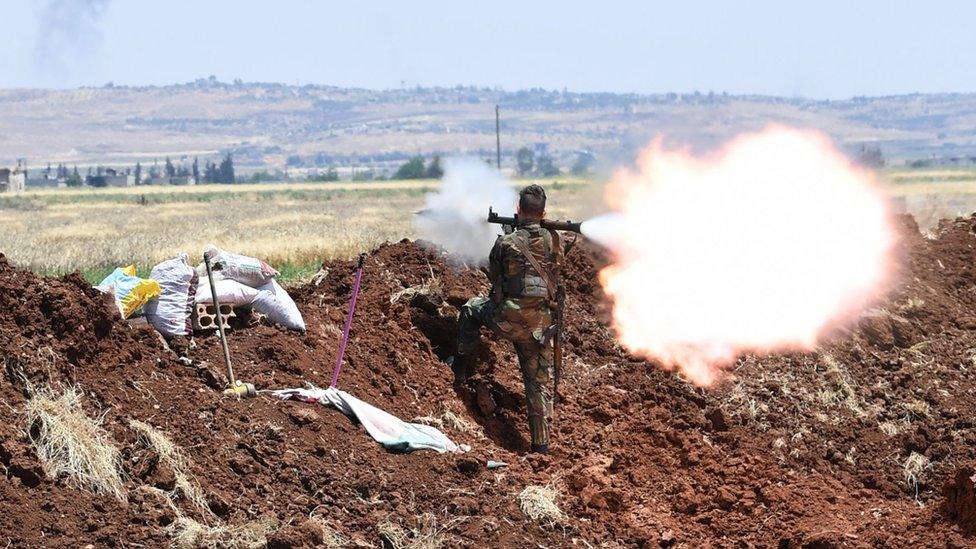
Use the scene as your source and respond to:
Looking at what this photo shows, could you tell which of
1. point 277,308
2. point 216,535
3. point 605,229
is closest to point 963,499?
point 216,535

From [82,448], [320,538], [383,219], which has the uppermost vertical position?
[82,448]

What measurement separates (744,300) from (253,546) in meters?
9.09

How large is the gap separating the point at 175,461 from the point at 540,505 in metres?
2.82

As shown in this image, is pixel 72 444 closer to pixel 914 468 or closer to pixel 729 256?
pixel 914 468

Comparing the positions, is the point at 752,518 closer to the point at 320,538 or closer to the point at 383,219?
the point at 320,538

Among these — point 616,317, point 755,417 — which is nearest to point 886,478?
point 755,417

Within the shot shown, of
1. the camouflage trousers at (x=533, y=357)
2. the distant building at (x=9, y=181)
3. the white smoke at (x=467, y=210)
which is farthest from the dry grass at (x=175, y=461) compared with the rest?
the distant building at (x=9, y=181)

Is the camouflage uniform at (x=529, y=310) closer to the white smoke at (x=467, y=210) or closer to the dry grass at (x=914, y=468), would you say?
the white smoke at (x=467, y=210)

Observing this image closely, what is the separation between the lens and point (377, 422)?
430 inches

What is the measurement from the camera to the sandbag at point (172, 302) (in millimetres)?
11602

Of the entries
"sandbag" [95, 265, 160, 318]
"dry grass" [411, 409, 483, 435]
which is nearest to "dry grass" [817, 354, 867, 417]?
"dry grass" [411, 409, 483, 435]

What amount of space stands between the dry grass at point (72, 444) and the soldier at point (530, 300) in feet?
12.9

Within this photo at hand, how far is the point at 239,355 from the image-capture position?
11555 mm

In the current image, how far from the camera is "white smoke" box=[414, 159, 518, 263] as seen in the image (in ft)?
49.5
